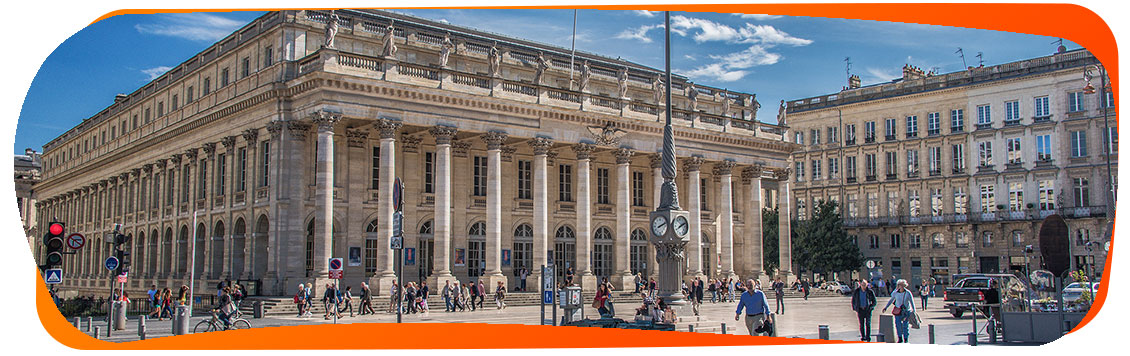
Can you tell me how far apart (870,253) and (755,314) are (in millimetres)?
42093

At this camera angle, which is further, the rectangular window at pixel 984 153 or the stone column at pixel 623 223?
the stone column at pixel 623 223

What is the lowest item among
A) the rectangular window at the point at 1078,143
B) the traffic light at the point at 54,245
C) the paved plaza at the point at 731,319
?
the paved plaza at the point at 731,319

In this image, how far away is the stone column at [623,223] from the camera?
45.3 meters

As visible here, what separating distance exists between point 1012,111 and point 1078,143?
468 centimetres

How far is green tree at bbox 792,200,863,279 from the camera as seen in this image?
2297 inches

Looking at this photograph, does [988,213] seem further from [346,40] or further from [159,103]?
[159,103]

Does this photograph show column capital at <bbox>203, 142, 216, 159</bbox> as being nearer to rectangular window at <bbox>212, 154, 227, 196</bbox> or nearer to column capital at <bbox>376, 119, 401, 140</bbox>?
rectangular window at <bbox>212, 154, 227, 196</bbox>

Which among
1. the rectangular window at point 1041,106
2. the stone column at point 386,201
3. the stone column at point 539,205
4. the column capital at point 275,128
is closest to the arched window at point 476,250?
the stone column at point 539,205

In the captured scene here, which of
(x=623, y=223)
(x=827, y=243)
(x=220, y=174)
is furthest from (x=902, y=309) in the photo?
(x=827, y=243)

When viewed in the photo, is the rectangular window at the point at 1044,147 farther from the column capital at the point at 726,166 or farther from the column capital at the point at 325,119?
the column capital at the point at 325,119

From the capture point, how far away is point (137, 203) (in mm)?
50438

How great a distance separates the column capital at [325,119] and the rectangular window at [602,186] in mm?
16229

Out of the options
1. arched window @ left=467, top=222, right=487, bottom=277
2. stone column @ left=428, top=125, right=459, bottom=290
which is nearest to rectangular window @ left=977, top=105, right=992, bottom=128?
stone column @ left=428, top=125, right=459, bottom=290

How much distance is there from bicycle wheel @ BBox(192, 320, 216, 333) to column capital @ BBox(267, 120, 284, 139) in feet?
44.6
